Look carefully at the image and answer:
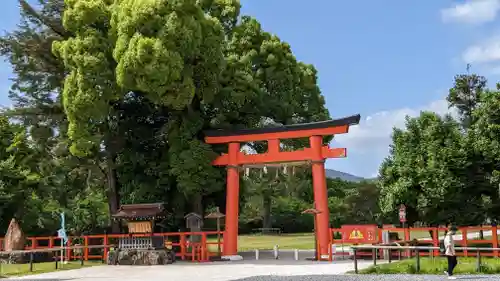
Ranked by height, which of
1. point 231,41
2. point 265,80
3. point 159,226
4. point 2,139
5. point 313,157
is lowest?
point 159,226

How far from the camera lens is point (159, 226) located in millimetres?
25641

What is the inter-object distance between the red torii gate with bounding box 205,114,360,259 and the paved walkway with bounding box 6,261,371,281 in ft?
8.65

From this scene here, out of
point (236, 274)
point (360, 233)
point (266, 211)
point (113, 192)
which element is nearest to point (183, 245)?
point (113, 192)

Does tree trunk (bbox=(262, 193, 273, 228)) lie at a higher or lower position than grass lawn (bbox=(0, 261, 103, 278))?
higher

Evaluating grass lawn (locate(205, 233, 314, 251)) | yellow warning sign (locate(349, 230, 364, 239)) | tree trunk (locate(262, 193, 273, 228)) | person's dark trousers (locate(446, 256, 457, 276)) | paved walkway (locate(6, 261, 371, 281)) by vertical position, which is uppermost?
tree trunk (locate(262, 193, 273, 228))

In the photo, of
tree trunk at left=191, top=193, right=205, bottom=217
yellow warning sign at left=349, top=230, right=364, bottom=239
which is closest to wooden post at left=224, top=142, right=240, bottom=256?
tree trunk at left=191, top=193, right=205, bottom=217

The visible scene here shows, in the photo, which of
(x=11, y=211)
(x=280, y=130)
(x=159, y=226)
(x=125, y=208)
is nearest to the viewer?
(x=125, y=208)

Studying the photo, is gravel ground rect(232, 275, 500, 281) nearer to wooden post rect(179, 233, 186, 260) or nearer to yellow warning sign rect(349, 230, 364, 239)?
yellow warning sign rect(349, 230, 364, 239)

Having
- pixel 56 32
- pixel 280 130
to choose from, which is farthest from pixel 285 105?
pixel 56 32

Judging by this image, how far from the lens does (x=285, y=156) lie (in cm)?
2280

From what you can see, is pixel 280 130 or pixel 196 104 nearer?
pixel 280 130

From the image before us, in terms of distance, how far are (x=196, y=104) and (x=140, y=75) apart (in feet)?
15.3

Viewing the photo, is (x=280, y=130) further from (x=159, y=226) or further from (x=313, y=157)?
(x=159, y=226)

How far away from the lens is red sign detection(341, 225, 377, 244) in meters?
20.6
